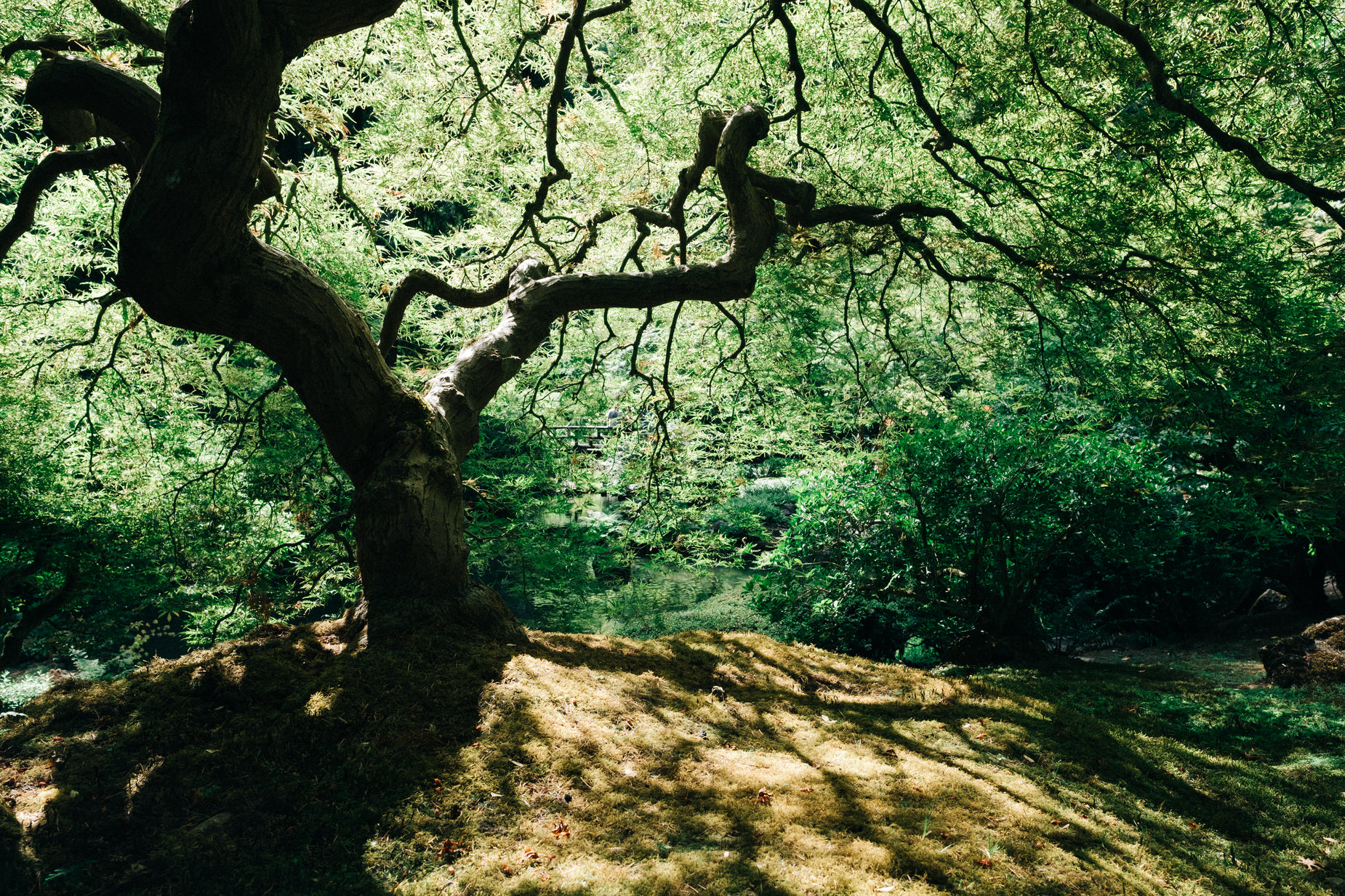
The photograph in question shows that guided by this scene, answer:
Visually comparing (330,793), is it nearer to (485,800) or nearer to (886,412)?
(485,800)

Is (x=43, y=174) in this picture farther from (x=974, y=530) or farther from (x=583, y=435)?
(x=583, y=435)

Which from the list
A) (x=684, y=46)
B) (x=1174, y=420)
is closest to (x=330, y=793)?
(x=684, y=46)

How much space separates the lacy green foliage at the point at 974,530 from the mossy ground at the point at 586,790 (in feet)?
7.81

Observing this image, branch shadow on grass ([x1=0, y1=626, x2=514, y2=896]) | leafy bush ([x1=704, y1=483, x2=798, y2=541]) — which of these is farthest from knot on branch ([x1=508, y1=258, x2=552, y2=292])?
leafy bush ([x1=704, y1=483, x2=798, y2=541])

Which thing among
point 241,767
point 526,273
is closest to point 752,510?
point 526,273

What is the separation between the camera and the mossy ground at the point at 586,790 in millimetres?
2004

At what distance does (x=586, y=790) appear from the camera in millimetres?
2385

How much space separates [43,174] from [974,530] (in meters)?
6.61

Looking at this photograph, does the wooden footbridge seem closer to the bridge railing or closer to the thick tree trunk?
the bridge railing

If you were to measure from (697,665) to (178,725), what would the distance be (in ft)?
7.74

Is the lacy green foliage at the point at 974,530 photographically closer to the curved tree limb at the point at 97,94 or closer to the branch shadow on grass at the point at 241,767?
the branch shadow on grass at the point at 241,767

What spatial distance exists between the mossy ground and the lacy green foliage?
238cm

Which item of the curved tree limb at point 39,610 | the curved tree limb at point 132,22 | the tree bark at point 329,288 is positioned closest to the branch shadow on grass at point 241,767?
the tree bark at point 329,288

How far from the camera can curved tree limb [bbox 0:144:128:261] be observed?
3.35 metres
